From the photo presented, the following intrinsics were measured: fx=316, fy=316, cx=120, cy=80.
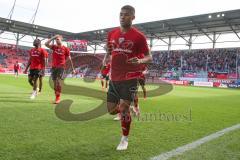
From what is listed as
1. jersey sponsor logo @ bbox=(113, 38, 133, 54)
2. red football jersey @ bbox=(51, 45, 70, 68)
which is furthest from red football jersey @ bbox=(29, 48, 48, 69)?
jersey sponsor logo @ bbox=(113, 38, 133, 54)

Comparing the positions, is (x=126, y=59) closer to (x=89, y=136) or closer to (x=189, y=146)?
(x=89, y=136)

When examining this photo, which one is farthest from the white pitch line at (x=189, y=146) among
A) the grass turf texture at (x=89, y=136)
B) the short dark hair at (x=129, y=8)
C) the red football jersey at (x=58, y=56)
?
the red football jersey at (x=58, y=56)

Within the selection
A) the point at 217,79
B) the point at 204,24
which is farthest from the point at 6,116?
the point at 204,24

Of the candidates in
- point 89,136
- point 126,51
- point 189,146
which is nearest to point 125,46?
point 126,51

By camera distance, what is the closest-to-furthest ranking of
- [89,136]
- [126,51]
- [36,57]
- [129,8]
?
1. [129,8]
2. [126,51]
3. [89,136]
4. [36,57]

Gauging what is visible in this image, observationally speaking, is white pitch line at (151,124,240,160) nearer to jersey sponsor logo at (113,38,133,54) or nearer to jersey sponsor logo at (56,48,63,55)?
jersey sponsor logo at (113,38,133,54)

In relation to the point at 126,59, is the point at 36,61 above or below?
above

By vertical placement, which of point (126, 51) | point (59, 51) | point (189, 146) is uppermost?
point (59, 51)

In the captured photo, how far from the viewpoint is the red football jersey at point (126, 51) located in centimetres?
488

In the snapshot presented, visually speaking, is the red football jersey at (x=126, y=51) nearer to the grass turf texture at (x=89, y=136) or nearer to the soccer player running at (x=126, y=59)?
the soccer player running at (x=126, y=59)

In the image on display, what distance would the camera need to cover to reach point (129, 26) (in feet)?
16.0

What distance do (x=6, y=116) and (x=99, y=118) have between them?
7.00 feet

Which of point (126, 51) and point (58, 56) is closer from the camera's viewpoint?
point (126, 51)

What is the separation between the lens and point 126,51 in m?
4.90
